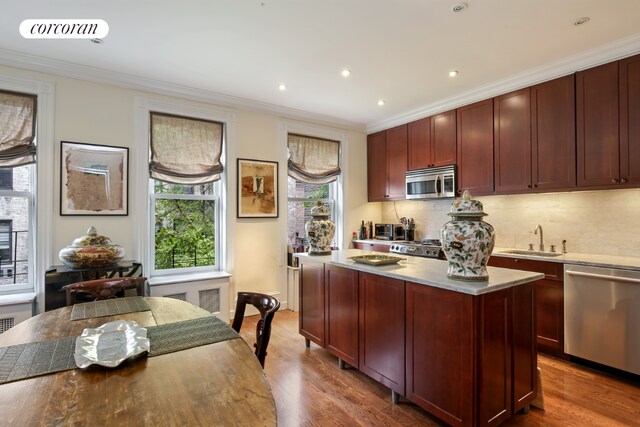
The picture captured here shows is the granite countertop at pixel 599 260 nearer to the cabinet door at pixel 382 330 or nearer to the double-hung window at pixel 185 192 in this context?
the cabinet door at pixel 382 330

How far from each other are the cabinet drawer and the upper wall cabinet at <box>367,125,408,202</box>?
176 cm

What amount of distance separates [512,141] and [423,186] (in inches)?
47.0

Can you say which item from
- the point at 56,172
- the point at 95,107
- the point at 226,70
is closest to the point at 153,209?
the point at 56,172

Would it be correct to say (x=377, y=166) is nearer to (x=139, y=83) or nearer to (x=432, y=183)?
(x=432, y=183)

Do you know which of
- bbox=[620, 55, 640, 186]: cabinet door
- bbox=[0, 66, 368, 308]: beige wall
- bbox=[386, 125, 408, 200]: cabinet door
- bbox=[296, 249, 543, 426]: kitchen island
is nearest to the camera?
bbox=[296, 249, 543, 426]: kitchen island

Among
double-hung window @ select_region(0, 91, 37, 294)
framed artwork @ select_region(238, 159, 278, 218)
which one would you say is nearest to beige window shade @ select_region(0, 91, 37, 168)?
double-hung window @ select_region(0, 91, 37, 294)

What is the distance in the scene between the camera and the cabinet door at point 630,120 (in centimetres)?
273

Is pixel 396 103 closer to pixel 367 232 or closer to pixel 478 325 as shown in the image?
pixel 367 232

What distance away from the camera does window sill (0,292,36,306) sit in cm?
287

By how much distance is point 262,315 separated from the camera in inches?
61.2

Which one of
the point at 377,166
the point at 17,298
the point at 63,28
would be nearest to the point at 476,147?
the point at 377,166

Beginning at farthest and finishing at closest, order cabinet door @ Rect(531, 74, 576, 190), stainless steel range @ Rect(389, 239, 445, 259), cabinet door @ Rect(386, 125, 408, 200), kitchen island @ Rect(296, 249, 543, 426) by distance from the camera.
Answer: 1. cabinet door @ Rect(386, 125, 408, 200)
2. stainless steel range @ Rect(389, 239, 445, 259)
3. cabinet door @ Rect(531, 74, 576, 190)
4. kitchen island @ Rect(296, 249, 543, 426)

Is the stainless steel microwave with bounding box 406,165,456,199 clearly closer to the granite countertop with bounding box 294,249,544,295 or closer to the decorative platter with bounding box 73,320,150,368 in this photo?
the granite countertop with bounding box 294,249,544,295

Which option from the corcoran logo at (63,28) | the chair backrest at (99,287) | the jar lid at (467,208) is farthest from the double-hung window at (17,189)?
the jar lid at (467,208)
